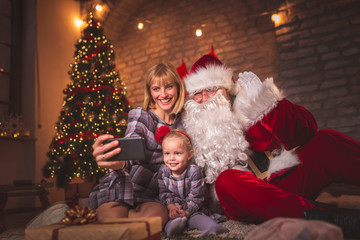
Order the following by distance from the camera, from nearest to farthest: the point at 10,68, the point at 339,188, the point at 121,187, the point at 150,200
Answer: the point at 121,187
the point at 150,200
the point at 339,188
the point at 10,68

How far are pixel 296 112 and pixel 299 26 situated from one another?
2.62m

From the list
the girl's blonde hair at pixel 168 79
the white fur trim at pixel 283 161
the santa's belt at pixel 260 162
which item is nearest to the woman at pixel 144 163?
the girl's blonde hair at pixel 168 79

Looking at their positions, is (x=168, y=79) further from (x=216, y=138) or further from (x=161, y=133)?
(x=216, y=138)

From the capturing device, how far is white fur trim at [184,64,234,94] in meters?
2.17

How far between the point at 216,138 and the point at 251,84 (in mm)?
438

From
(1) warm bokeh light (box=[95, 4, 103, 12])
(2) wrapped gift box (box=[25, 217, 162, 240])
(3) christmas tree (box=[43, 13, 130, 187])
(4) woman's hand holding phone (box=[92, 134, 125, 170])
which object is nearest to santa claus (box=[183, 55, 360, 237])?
(4) woman's hand holding phone (box=[92, 134, 125, 170])

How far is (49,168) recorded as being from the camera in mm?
3920

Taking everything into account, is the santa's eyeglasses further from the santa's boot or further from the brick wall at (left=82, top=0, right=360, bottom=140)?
the brick wall at (left=82, top=0, right=360, bottom=140)

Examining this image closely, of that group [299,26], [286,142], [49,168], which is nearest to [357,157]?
[286,142]

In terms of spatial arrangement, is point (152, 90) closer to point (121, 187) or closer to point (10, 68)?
point (121, 187)

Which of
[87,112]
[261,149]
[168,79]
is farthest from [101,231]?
[87,112]

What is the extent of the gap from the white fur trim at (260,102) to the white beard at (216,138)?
6.1 inches

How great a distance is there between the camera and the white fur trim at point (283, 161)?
188cm

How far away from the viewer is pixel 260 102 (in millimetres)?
1744
